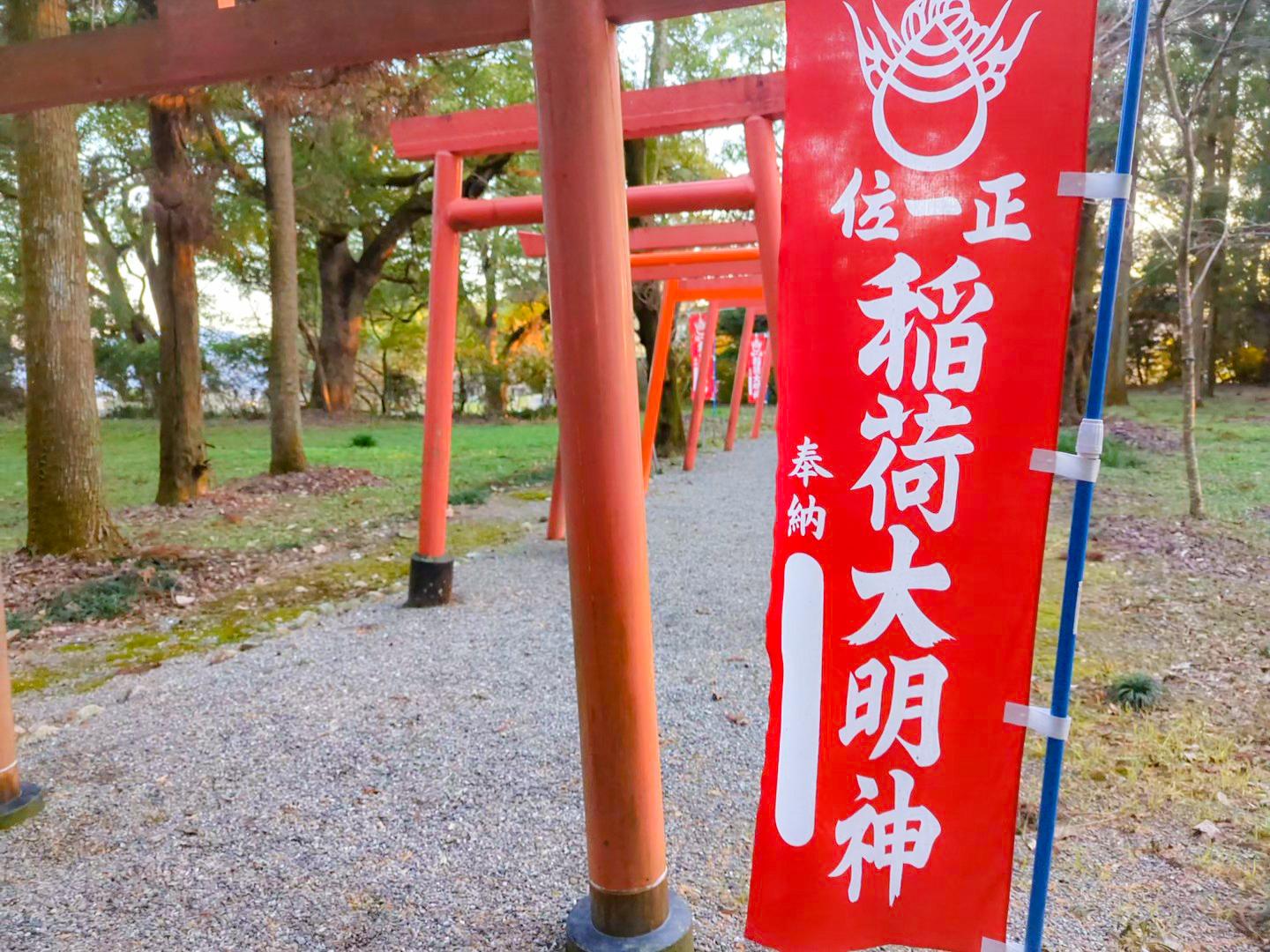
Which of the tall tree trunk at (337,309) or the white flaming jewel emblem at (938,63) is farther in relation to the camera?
the tall tree trunk at (337,309)

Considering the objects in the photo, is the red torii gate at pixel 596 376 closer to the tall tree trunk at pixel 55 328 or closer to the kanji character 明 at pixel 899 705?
the kanji character 明 at pixel 899 705

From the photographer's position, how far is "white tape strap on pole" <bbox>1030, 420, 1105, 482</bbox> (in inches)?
56.7

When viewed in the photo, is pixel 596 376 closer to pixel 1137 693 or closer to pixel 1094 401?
pixel 1094 401

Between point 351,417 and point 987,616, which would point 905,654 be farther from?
point 351,417

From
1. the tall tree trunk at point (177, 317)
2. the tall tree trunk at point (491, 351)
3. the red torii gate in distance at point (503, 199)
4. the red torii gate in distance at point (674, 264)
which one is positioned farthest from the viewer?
the tall tree trunk at point (491, 351)

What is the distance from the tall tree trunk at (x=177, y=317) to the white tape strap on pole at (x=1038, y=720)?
8.20 m

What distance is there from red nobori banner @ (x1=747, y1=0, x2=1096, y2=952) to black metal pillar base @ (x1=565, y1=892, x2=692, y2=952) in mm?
285

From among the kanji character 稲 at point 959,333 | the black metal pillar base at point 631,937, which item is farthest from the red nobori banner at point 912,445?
the black metal pillar base at point 631,937

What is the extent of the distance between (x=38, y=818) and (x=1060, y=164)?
10.8ft

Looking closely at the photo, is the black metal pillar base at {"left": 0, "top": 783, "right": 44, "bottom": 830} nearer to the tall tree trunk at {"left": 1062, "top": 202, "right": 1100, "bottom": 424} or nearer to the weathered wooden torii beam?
the weathered wooden torii beam

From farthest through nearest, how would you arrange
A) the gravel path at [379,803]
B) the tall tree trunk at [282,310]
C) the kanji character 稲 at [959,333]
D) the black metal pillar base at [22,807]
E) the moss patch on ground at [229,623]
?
the tall tree trunk at [282,310] < the moss patch on ground at [229,623] < the black metal pillar base at [22,807] < the gravel path at [379,803] < the kanji character 稲 at [959,333]

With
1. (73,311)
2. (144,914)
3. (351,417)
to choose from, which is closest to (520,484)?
(73,311)

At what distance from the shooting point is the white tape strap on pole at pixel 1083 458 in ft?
4.72

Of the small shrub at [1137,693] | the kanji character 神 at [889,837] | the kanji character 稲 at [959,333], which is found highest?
the kanji character 稲 at [959,333]
